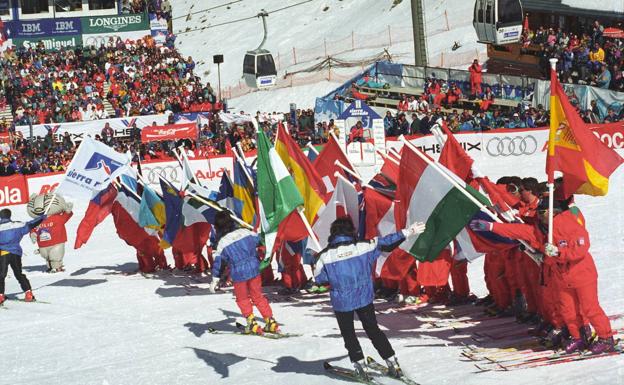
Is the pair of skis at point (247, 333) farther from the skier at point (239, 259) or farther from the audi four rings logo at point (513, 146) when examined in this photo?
the audi four rings logo at point (513, 146)

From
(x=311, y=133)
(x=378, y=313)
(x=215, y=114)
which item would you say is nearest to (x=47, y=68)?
(x=215, y=114)

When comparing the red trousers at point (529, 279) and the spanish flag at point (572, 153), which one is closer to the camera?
the spanish flag at point (572, 153)

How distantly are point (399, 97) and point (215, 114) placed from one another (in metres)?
7.39

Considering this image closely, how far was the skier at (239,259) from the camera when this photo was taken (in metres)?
12.4

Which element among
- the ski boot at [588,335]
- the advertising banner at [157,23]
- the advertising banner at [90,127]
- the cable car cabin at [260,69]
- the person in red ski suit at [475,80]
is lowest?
the ski boot at [588,335]

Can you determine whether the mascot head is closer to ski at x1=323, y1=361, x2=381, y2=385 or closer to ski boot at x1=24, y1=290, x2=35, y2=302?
ski boot at x1=24, y1=290, x2=35, y2=302

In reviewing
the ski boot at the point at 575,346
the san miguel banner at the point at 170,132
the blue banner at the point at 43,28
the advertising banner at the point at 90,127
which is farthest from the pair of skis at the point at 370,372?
the blue banner at the point at 43,28

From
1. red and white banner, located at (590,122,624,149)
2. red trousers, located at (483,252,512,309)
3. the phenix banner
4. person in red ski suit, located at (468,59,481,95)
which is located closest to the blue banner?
person in red ski suit, located at (468,59,481,95)

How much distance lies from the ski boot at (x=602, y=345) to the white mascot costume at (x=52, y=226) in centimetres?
1284

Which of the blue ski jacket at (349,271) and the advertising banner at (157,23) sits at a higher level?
the advertising banner at (157,23)

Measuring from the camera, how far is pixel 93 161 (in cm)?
1869

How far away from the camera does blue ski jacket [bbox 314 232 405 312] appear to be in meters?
9.95

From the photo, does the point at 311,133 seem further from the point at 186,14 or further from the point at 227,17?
the point at 186,14

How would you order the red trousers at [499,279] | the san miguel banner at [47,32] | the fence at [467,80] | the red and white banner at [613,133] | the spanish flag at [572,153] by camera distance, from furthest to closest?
the san miguel banner at [47,32] < the fence at [467,80] < the red and white banner at [613,133] < the red trousers at [499,279] < the spanish flag at [572,153]
